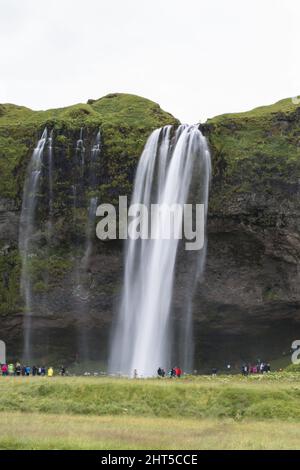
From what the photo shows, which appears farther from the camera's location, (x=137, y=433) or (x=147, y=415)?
(x=147, y=415)

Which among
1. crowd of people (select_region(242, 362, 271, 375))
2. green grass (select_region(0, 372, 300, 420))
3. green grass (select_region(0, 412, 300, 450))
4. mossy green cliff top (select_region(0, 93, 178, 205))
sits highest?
mossy green cliff top (select_region(0, 93, 178, 205))

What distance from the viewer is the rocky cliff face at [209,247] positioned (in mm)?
53406

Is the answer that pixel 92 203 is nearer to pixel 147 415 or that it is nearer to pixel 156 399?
pixel 156 399

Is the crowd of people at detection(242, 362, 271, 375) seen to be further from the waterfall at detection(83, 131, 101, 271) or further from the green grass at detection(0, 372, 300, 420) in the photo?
the green grass at detection(0, 372, 300, 420)

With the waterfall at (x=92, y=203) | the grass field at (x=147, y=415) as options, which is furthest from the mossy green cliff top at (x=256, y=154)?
the grass field at (x=147, y=415)

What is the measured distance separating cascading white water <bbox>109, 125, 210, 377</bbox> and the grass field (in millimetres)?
16666

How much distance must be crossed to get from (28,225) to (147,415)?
3209 cm

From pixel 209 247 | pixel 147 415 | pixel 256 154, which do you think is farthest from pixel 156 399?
pixel 256 154

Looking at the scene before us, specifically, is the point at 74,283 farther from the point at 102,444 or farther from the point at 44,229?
the point at 102,444

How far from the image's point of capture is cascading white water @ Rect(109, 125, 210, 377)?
5288 centimetres

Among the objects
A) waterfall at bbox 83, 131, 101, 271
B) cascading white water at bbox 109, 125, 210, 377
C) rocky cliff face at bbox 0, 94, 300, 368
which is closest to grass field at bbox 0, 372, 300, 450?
cascading white water at bbox 109, 125, 210, 377

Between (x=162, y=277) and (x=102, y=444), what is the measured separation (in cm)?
3392

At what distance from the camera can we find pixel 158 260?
53.9m

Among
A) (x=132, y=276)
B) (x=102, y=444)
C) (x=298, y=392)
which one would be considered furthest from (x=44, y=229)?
(x=102, y=444)
